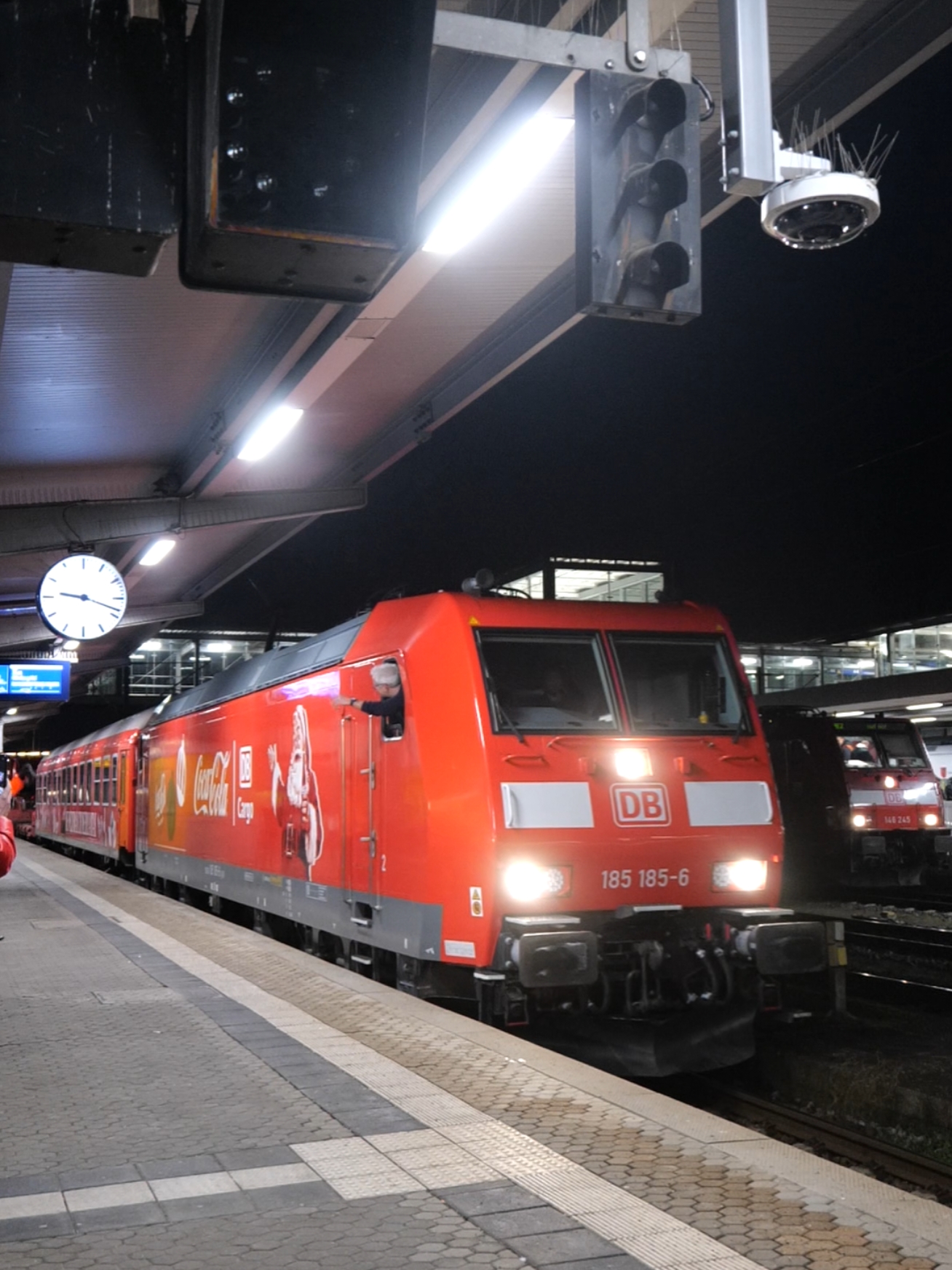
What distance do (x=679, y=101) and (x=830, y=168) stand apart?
2.21 ft

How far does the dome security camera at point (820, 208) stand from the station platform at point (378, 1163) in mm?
3496

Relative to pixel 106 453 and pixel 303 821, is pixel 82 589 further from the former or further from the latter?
pixel 303 821

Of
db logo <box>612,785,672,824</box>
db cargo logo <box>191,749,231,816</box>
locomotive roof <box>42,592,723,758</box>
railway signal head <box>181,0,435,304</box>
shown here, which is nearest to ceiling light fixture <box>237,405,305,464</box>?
locomotive roof <box>42,592,723,758</box>

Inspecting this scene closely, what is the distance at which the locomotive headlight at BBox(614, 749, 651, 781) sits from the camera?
8.42 m

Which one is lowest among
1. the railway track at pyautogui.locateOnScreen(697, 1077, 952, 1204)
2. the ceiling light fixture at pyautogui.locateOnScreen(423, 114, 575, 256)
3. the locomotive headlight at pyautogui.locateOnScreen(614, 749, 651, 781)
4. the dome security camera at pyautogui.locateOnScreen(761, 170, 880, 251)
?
the railway track at pyautogui.locateOnScreen(697, 1077, 952, 1204)

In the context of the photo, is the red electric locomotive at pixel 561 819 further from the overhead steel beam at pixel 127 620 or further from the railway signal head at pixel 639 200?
the overhead steel beam at pixel 127 620

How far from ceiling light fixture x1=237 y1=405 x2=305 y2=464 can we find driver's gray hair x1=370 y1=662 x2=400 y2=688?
3806 millimetres

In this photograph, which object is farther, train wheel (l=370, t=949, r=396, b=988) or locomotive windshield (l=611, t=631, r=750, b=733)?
train wheel (l=370, t=949, r=396, b=988)

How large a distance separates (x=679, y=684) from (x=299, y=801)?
3.93m

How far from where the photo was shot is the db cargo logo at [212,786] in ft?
47.6

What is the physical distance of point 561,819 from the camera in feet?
26.3

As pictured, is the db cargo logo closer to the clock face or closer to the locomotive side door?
the clock face

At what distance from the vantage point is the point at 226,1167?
468cm

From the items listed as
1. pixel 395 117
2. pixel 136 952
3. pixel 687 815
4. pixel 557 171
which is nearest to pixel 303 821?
pixel 136 952
